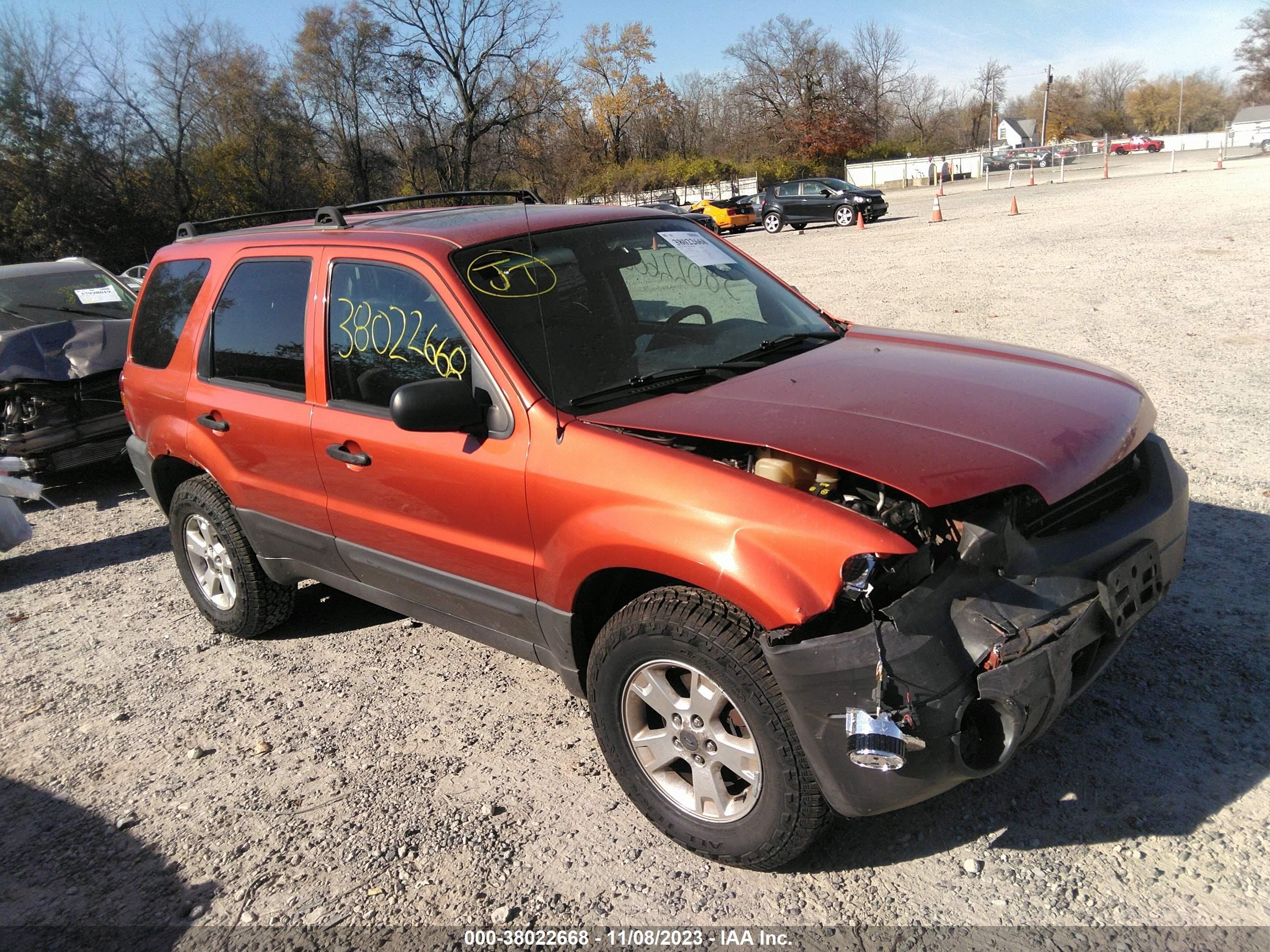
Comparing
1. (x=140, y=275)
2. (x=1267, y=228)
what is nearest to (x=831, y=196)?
(x=1267, y=228)

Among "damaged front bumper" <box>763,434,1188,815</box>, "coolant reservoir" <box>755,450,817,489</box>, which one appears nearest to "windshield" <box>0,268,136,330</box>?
"coolant reservoir" <box>755,450,817,489</box>

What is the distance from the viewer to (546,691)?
13.2 ft

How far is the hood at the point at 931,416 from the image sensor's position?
8.22 feet

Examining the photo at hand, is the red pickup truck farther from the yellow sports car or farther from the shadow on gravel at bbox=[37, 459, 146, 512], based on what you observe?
the shadow on gravel at bbox=[37, 459, 146, 512]

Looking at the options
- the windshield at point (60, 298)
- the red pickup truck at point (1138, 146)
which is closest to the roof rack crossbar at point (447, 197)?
the windshield at point (60, 298)

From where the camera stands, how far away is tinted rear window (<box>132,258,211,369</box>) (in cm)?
466

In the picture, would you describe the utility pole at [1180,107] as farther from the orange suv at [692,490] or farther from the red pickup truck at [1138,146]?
the orange suv at [692,490]

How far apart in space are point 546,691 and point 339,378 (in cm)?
160

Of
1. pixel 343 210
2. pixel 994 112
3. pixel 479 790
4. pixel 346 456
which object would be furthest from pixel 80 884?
pixel 994 112

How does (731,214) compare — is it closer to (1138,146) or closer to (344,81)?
(344,81)

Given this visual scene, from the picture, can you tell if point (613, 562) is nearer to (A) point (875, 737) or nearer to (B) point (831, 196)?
(A) point (875, 737)

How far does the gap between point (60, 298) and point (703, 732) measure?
8.68m

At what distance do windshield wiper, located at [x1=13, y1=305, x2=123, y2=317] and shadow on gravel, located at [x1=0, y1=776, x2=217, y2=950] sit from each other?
651 cm

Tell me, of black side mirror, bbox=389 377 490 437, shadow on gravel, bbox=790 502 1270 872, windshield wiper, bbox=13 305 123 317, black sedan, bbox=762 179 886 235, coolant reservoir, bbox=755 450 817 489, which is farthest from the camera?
black sedan, bbox=762 179 886 235
